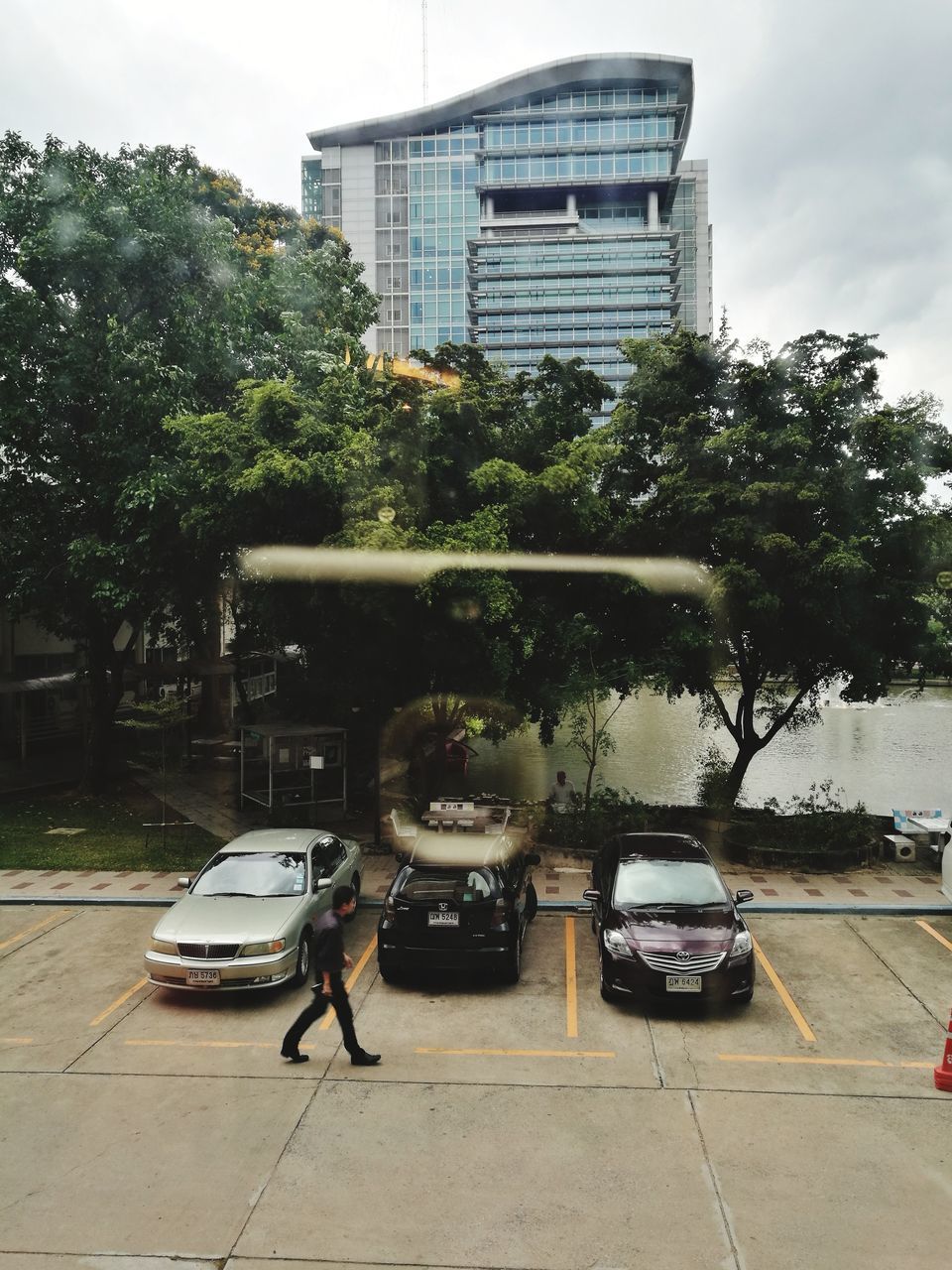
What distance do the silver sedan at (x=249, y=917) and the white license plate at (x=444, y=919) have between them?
1.47 metres

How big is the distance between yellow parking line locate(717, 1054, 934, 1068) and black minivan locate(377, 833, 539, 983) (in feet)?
8.07

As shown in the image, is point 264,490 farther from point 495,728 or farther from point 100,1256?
point 100,1256

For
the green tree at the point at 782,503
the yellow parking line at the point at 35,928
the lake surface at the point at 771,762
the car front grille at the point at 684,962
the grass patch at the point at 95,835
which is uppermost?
the green tree at the point at 782,503

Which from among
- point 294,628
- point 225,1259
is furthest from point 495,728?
point 225,1259

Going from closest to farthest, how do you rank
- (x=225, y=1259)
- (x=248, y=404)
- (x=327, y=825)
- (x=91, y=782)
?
(x=225, y=1259), (x=248, y=404), (x=327, y=825), (x=91, y=782)

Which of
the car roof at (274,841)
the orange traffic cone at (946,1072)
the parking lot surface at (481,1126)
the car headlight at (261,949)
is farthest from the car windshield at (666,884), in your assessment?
the car roof at (274,841)

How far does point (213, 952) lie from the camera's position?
9.09 meters

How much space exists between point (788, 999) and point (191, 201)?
62.8 ft

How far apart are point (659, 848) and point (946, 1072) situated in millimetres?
3938

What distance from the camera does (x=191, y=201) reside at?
64.8 ft

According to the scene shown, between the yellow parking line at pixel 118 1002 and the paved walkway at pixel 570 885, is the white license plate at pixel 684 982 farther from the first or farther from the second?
the yellow parking line at pixel 118 1002

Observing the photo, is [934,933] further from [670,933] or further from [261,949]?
[261,949]

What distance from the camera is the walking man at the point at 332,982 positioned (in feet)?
25.2

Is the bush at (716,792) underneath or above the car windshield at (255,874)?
underneath
